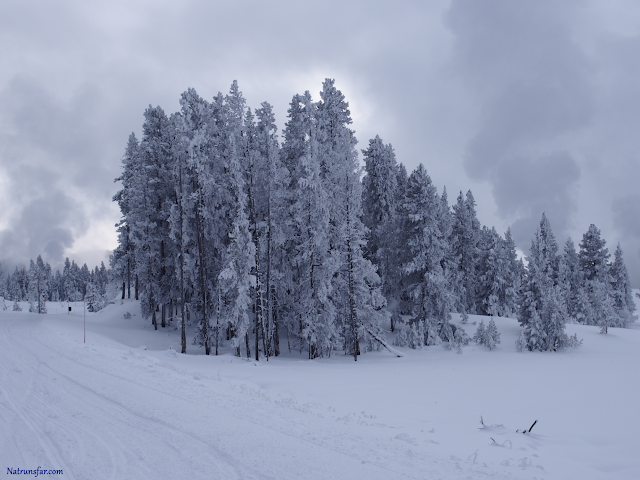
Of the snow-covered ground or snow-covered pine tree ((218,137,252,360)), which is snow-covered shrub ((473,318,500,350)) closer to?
the snow-covered ground

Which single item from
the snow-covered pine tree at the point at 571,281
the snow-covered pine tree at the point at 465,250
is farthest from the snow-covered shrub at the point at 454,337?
the snow-covered pine tree at the point at 571,281

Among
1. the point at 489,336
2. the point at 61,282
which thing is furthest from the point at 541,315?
the point at 61,282

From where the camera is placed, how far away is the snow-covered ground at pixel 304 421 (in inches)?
225

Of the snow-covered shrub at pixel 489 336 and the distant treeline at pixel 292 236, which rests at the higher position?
the distant treeline at pixel 292 236

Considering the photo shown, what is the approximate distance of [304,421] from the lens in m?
7.84

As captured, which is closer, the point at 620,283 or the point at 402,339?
the point at 402,339

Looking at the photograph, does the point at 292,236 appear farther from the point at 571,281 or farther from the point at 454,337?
the point at 571,281

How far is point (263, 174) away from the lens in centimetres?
2447

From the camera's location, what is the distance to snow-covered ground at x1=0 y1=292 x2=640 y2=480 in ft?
18.7

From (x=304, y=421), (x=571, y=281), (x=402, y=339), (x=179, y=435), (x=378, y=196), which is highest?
(x=378, y=196)

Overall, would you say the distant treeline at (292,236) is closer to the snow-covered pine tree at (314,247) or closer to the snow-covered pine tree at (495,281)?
the snow-covered pine tree at (314,247)

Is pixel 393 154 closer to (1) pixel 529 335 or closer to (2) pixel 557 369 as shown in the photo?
(1) pixel 529 335

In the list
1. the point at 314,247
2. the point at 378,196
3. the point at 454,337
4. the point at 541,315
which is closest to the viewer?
the point at 314,247

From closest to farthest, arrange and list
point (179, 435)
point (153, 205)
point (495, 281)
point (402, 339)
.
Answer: point (179, 435), point (402, 339), point (153, 205), point (495, 281)
